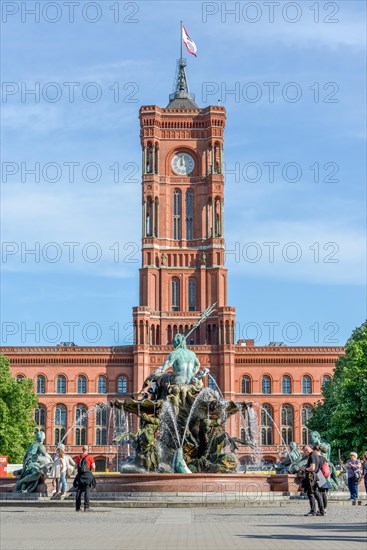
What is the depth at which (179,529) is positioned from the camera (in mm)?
15227

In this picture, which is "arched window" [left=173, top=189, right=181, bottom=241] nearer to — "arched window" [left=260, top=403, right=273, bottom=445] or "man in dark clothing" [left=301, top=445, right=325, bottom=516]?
"arched window" [left=260, top=403, right=273, bottom=445]

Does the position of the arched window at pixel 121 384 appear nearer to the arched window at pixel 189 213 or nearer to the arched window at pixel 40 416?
the arched window at pixel 40 416

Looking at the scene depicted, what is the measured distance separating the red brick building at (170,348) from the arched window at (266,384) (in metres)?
0.09

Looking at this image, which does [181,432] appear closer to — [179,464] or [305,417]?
[179,464]

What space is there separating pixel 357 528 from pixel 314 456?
4.02 meters

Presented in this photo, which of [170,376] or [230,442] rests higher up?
[170,376]

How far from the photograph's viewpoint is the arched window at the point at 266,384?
291 ft

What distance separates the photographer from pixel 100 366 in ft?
289

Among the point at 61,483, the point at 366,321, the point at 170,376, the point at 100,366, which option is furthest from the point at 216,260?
the point at 61,483

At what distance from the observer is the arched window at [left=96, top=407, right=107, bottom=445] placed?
8644 cm

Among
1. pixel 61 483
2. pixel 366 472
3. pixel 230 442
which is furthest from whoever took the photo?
pixel 230 442

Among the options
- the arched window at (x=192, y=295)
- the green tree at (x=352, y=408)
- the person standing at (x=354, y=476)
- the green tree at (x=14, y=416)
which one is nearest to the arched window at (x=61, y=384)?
the arched window at (x=192, y=295)

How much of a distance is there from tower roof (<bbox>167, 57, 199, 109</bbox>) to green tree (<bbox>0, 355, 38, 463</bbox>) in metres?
48.7

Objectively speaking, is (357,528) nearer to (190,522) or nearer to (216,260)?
(190,522)
